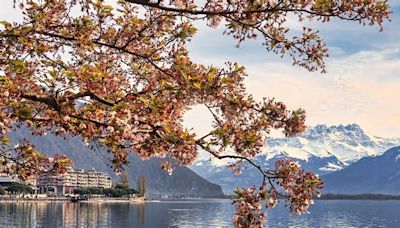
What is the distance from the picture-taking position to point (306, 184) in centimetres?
905

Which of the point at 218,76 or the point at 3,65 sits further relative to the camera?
the point at 3,65

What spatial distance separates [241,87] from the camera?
999 centimetres

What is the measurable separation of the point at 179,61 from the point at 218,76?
1.67 m

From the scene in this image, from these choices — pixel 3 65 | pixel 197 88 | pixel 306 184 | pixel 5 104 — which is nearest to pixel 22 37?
pixel 3 65

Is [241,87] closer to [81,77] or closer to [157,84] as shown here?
[157,84]

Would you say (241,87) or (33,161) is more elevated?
(241,87)

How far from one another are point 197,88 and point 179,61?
1.79 m

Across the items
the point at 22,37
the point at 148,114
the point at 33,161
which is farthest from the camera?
the point at 33,161

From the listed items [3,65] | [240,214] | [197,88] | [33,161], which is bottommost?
[240,214]

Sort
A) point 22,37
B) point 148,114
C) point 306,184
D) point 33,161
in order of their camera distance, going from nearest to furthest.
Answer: point 148,114
point 306,184
point 22,37
point 33,161

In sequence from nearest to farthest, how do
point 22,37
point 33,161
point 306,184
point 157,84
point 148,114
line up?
point 148,114, point 306,184, point 22,37, point 157,84, point 33,161

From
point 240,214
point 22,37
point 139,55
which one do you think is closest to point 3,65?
point 22,37

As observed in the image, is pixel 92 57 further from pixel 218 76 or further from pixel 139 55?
pixel 218 76

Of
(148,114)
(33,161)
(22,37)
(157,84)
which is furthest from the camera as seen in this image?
(33,161)
